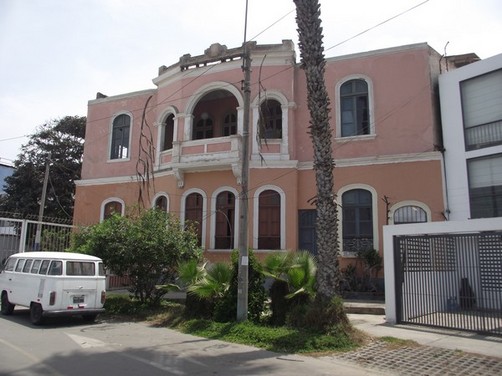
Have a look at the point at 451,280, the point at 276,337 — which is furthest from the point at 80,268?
the point at 451,280

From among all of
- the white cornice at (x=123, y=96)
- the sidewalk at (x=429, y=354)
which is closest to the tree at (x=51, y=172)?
the white cornice at (x=123, y=96)

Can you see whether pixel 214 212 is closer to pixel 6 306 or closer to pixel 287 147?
pixel 287 147

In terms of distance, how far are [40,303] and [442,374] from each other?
9535 millimetres

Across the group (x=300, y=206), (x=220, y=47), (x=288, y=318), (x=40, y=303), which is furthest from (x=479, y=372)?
(x=220, y=47)

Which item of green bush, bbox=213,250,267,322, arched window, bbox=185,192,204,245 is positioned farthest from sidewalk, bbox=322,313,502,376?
arched window, bbox=185,192,204,245

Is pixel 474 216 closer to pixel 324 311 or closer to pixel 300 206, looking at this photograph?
pixel 300 206

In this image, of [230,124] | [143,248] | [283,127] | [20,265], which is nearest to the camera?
[20,265]

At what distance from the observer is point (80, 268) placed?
12.5m

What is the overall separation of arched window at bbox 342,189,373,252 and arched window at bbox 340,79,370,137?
2647 millimetres

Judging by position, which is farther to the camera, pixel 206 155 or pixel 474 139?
pixel 206 155

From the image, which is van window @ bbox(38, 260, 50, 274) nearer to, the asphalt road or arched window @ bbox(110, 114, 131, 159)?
the asphalt road

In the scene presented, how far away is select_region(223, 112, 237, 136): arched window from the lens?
2305cm

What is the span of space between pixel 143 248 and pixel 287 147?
832cm

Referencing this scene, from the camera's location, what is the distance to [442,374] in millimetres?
7469
